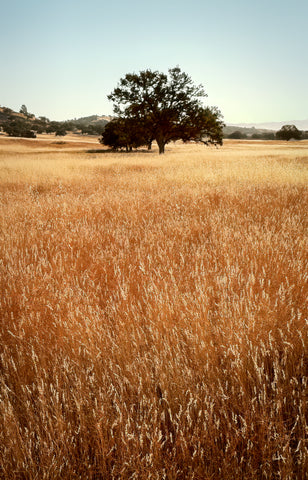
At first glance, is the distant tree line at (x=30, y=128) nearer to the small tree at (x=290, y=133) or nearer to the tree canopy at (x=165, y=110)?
the tree canopy at (x=165, y=110)

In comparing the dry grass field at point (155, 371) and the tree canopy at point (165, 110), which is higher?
the tree canopy at point (165, 110)

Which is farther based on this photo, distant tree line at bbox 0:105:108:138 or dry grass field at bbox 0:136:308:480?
distant tree line at bbox 0:105:108:138

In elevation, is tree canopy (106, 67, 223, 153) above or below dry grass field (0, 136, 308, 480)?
above

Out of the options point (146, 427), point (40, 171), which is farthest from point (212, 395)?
point (40, 171)

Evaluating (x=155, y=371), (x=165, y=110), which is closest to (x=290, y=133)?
(x=165, y=110)

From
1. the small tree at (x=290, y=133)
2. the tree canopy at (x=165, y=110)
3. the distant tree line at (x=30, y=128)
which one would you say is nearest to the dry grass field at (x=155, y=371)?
the tree canopy at (x=165, y=110)

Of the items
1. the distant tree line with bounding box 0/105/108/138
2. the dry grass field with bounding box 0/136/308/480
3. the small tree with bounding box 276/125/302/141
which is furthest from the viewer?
the small tree with bounding box 276/125/302/141

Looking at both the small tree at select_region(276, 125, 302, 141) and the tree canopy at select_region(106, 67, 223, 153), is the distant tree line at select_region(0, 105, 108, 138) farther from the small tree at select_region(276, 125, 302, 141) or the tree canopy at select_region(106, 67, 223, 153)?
the small tree at select_region(276, 125, 302, 141)

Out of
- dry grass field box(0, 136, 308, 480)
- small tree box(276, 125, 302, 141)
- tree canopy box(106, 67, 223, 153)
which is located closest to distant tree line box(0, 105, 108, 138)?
tree canopy box(106, 67, 223, 153)

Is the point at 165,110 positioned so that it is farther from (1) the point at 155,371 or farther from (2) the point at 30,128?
(2) the point at 30,128

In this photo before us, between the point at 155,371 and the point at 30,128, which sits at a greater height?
the point at 30,128

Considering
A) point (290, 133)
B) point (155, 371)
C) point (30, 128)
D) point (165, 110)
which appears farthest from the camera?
point (290, 133)

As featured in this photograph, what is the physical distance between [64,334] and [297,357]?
143 centimetres

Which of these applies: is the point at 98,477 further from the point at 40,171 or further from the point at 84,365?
the point at 40,171
